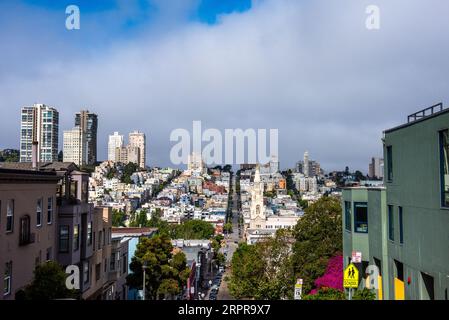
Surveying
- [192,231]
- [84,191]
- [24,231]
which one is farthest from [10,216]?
[192,231]

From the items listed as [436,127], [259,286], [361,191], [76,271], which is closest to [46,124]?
[259,286]

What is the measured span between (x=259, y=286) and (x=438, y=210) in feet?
73.8

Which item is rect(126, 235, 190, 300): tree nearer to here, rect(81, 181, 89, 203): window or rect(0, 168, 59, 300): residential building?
rect(81, 181, 89, 203): window

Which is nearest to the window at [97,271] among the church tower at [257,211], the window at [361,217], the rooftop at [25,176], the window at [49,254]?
the window at [49,254]

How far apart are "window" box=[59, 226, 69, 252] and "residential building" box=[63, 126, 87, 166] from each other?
392 ft

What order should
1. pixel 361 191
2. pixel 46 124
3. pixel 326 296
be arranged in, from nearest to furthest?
pixel 326 296, pixel 361 191, pixel 46 124

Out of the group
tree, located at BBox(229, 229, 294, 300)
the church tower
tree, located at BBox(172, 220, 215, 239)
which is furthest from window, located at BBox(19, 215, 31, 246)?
the church tower

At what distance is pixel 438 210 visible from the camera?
12.2m

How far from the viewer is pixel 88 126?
147 m

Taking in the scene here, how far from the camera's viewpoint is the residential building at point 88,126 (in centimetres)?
13871

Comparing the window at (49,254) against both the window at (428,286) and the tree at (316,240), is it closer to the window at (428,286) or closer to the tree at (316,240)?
the window at (428,286)

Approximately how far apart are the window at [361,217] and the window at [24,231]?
1231 centimetres

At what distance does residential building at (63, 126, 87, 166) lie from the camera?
141 m
